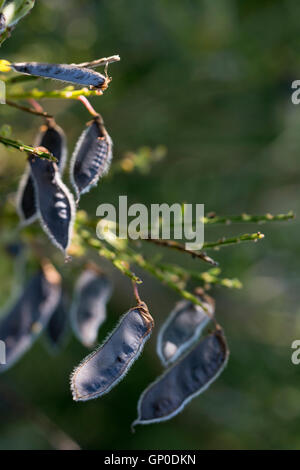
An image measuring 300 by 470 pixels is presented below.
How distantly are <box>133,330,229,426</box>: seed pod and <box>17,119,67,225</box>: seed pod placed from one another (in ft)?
1.58

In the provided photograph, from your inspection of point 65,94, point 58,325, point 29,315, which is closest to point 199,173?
point 58,325

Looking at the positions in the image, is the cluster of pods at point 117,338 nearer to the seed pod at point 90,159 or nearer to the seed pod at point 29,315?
the seed pod at point 29,315

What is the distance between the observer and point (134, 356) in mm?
953

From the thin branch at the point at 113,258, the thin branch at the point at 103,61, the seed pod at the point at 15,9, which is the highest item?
the seed pod at the point at 15,9

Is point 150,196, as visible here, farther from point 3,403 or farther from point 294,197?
point 3,403

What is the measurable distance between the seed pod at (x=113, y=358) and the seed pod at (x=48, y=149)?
1.23 ft

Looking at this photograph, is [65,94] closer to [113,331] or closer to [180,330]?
[113,331]

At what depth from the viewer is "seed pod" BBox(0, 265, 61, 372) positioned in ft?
4.72

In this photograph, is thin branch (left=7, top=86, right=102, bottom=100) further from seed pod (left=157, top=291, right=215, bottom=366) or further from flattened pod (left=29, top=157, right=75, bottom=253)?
seed pod (left=157, top=291, right=215, bottom=366)

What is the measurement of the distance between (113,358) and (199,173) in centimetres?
181

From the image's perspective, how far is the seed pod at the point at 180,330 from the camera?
1.17m

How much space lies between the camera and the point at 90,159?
1049 millimetres

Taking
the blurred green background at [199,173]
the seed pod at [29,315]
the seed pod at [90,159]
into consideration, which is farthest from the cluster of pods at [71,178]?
the blurred green background at [199,173]

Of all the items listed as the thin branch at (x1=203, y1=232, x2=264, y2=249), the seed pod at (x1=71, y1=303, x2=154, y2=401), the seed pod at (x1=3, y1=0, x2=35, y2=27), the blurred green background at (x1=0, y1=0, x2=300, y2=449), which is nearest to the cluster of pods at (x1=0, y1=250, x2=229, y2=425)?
the seed pod at (x1=71, y1=303, x2=154, y2=401)
